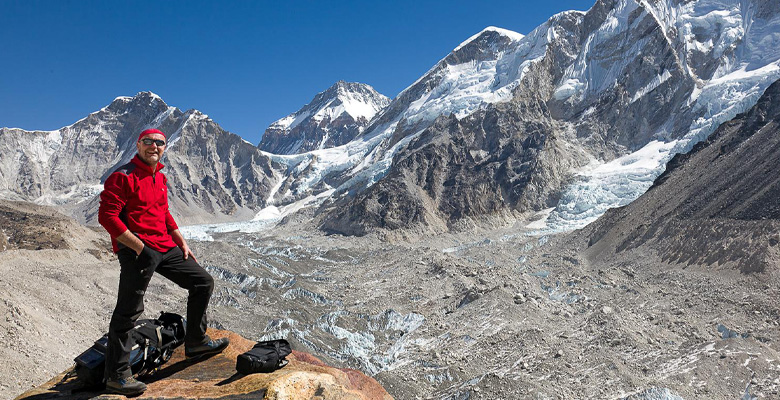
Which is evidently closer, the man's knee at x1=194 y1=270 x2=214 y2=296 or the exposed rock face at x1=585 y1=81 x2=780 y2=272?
the man's knee at x1=194 y1=270 x2=214 y2=296

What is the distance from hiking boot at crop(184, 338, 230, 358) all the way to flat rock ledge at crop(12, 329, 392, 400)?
9 centimetres

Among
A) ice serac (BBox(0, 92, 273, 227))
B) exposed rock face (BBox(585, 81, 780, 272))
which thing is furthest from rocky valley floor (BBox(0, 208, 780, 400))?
ice serac (BBox(0, 92, 273, 227))

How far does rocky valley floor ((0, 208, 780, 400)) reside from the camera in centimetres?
1638

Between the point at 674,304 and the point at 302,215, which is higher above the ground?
the point at 302,215

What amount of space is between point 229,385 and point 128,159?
188 meters

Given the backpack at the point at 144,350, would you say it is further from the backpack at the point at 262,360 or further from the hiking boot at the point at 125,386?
the backpack at the point at 262,360

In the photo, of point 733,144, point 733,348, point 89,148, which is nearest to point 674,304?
point 733,348

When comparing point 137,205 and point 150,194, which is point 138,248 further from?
point 150,194

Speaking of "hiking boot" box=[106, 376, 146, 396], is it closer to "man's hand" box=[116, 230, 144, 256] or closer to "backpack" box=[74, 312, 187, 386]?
"backpack" box=[74, 312, 187, 386]

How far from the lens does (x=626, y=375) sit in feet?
57.5

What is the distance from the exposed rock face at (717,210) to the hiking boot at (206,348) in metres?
33.5

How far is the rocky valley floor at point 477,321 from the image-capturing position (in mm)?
16375

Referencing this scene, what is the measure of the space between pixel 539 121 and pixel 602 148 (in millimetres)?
14482

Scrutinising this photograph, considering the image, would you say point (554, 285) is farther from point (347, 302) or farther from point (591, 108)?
point (591, 108)
